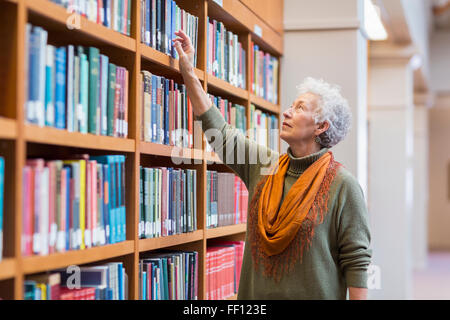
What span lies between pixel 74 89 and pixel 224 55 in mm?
1270

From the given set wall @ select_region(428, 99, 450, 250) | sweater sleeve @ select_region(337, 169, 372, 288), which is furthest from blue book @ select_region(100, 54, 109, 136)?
wall @ select_region(428, 99, 450, 250)

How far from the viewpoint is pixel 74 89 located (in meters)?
1.82

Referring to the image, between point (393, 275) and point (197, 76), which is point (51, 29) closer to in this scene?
point (197, 76)

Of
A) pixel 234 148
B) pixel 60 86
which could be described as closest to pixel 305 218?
pixel 234 148

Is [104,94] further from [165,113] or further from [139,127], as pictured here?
[165,113]

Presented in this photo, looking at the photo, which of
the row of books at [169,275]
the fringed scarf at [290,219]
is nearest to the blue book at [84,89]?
the row of books at [169,275]

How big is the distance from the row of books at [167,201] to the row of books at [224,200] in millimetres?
164

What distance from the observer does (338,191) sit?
7.36 ft

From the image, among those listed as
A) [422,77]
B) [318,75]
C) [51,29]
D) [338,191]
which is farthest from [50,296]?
[422,77]

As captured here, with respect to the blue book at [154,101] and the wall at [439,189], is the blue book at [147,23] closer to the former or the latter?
the blue book at [154,101]

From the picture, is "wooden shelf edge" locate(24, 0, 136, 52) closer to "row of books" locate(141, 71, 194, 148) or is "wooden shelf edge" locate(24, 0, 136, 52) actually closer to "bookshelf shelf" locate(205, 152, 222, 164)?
"row of books" locate(141, 71, 194, 148)

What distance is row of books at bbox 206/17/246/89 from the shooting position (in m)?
2.81

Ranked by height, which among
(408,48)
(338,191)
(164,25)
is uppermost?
(408,48)

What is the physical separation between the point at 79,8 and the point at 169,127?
720mm
